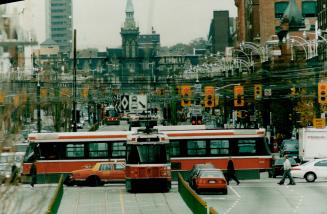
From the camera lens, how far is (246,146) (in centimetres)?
5047

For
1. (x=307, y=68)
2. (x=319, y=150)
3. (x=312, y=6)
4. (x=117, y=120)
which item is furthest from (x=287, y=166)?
(x=312, y=6)

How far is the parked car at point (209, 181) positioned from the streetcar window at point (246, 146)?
892 centimetres

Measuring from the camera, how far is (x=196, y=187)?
41594 millimetres

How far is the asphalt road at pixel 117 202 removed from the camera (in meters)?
35.9

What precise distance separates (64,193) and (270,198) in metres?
10.0

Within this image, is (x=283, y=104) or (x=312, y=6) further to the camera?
(x=312, y=6)

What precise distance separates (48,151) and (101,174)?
3911mm

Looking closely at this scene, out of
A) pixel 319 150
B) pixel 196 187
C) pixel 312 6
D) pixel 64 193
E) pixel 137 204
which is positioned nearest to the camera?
pixel 137 204

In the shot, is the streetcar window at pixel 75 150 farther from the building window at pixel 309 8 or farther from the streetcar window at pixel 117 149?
the building window at pixel 309 8

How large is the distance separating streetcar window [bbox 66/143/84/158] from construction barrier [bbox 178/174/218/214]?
9273 millimetres

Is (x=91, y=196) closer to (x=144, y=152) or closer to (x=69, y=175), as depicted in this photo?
(x=144, y=152)

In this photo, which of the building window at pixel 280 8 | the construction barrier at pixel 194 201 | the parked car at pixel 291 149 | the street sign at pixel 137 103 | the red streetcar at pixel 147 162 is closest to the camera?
the construction barrier at pixel 194 201

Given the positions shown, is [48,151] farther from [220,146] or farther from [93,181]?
[220,146]

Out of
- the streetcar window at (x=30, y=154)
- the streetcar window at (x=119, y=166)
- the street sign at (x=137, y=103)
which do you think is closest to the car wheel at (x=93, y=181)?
the streetcar window at (x=119, y=166)
